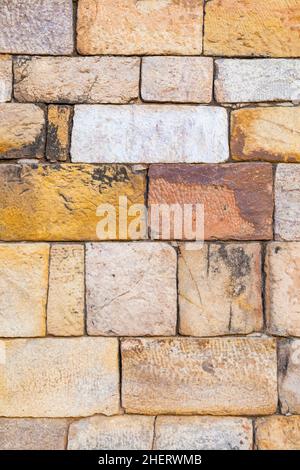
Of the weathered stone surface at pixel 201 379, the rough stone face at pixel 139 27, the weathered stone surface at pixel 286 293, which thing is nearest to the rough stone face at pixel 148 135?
the rough stone face at pixel 139 27

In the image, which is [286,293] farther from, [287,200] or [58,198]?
[58,198]

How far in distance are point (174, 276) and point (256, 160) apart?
28.1 inches

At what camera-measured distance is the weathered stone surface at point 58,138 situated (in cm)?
319

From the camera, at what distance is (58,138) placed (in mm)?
3189

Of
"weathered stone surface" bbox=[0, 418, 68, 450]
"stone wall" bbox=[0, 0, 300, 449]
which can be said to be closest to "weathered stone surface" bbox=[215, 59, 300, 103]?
"stone wall" bbox=[0, 0, 300, 449]

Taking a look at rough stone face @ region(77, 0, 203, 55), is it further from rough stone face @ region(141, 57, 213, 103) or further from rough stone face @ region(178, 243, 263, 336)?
rough stone face @ region(178, 243, 263, 336)

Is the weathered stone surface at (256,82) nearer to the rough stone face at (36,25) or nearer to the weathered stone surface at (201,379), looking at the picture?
the rough stone face at (36,25)

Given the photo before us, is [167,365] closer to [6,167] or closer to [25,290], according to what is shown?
[25,290]

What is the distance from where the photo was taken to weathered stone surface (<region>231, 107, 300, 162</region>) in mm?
3195

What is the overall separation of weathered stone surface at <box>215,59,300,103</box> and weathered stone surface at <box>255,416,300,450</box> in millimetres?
1607

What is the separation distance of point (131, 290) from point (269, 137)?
1.03 meters

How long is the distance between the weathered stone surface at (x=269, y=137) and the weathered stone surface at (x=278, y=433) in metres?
1.30

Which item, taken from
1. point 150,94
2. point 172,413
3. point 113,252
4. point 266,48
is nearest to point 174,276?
point 113,252

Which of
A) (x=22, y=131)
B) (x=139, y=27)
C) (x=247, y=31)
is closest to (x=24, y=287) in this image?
(x=22, y=131)
